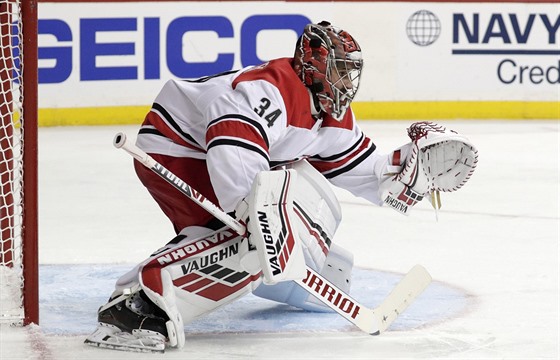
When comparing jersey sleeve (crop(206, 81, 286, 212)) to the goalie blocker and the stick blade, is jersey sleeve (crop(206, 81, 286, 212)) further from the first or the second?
the stick blade

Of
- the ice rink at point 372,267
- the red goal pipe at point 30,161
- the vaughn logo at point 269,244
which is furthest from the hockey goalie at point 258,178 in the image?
the red goal pipe at point 30,161

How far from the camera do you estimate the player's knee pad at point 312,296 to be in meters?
3.07

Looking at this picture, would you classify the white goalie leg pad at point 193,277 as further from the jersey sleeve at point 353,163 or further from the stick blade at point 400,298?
the jersey sleeve at point 353,163

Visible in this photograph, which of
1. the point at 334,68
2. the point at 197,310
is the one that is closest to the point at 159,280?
the point at 197,310

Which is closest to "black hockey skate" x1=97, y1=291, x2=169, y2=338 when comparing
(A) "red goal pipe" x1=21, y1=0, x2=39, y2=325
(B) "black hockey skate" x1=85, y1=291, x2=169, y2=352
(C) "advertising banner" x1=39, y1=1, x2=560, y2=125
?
(B) "black hockey skate" x1=85, y1=291, x2=169, y2=352

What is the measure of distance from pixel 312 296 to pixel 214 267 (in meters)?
0.40

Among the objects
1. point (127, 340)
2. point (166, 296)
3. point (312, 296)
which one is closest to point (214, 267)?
point (166, 296)

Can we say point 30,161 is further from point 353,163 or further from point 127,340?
point 353,163

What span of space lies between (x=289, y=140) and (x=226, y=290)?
387 mm

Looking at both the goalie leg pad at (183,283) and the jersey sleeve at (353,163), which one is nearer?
the goalie leg pad at (183,283)

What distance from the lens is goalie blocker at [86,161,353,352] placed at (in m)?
2.59

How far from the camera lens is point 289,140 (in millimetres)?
2881

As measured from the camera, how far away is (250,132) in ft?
8.68

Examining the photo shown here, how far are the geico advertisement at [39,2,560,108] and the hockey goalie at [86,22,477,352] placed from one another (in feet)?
13.8
